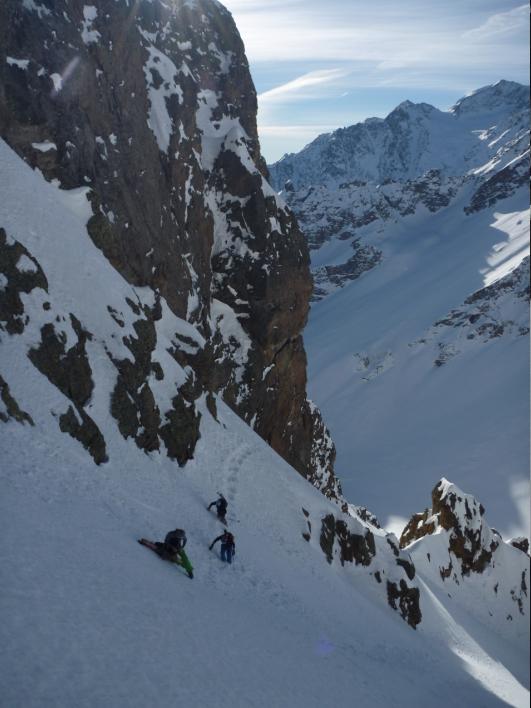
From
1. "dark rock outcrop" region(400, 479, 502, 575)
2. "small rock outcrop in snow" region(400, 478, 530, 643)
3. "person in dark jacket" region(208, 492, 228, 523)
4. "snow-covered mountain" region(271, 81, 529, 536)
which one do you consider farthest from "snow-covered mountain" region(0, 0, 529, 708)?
"snow-covered mountain" region(271, 81, 529, 536)

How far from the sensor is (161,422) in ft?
78.2

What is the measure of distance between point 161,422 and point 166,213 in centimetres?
2089

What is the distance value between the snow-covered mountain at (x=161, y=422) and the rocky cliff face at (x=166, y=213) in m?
0.13

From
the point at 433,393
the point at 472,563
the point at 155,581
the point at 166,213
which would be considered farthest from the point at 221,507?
the point at 433,393

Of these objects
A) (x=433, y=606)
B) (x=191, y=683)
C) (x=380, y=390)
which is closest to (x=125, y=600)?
(x=191, y=683)

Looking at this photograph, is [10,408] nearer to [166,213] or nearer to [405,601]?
[405,601]

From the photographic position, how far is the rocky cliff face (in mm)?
23359

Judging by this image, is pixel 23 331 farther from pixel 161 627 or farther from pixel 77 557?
pixel 161 627

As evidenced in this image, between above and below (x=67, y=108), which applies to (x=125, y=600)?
below

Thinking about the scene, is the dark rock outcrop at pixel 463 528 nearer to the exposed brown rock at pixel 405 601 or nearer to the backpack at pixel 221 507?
the exposed brown rock at pixel 405 601

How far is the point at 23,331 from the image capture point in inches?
737

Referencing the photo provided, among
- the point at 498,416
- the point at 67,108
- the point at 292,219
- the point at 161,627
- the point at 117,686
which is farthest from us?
the point at 498,416

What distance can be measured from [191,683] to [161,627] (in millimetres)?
1469

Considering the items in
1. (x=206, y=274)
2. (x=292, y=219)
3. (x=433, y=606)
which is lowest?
(x=433, y=606)
